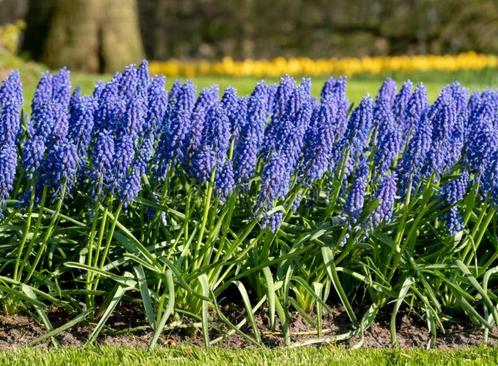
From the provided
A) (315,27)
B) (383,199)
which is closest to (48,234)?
(383,199)

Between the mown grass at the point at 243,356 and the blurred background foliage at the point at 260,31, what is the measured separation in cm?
966

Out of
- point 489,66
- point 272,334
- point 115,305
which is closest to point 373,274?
point 272,334

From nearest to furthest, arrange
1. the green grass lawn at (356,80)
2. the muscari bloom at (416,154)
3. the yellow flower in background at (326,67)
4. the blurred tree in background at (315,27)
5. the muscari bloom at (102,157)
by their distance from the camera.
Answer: the muscari bloom at (102,157)
the muscari bloom at (416,154)
the green grass lawn at (356,80)
the yellow flower in background at (326,67)
the blurred tree in background at (315,27)

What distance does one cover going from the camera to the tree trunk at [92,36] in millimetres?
12891

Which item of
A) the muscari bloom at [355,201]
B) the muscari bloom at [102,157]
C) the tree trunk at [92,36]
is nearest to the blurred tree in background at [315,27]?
the tree trunk at [92,36]

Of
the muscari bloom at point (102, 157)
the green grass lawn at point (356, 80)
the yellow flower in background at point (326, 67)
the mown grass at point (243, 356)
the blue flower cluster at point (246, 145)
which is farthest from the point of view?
the yellow flower in background at point (326, 67)

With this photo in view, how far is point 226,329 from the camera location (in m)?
4.21

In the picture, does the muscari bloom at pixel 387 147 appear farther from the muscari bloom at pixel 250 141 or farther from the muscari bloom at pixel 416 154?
the muscari bloom at pixel 250 141

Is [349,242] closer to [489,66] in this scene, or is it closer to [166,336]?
[166,336]

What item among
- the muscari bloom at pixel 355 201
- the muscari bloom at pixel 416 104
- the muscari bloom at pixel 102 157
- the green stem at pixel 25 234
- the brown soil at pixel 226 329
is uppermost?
the muscari bloom at pixel 416 104

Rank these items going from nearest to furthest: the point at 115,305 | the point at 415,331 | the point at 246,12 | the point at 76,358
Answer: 1. the point at 76,358
2. the point at 115,305
3. the point at 415,331
4. the point at 246,12

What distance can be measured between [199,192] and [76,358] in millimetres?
951

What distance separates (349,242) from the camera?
167 inches

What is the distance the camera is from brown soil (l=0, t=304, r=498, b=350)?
4.10 meters
